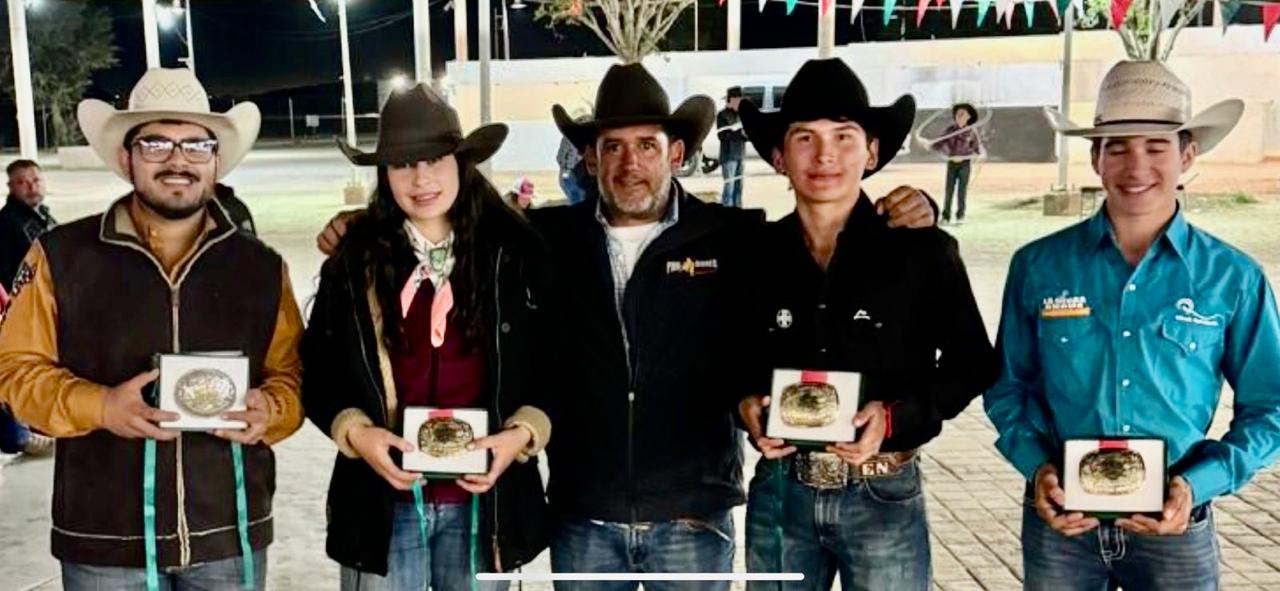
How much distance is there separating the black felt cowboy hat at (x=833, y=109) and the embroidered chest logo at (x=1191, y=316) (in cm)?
80

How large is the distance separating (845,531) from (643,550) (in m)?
0.53

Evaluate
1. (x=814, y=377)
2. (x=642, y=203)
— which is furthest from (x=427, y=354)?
(x=814, y=377)

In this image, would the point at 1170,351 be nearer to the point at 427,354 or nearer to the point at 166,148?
the point at 427,354

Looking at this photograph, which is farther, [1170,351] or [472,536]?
[472,536]

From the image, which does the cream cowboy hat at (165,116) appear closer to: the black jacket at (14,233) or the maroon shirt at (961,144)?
the black jacket at (14,233)

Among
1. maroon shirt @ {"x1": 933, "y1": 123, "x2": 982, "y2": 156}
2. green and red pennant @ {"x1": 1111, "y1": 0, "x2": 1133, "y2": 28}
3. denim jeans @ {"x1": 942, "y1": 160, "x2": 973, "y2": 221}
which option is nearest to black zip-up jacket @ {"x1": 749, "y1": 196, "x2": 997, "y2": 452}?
green and red pennant @ {"x1": 1111, "y1": 0, "x2": 1133, "y2": 28}

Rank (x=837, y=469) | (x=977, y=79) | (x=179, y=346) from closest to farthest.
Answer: (x=179, y=346), (x=837, y=469), (x=977, y=79)

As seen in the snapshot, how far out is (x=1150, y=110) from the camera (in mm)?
3016

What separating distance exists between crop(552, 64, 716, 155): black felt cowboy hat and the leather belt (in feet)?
3.14

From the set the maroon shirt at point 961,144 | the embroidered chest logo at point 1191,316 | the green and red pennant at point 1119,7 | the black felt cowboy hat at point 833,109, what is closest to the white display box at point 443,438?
the black felt cowboy hat at point 833,109

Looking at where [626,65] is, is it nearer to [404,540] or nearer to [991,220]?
[404,540]

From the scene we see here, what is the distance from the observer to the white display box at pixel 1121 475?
9.03ft

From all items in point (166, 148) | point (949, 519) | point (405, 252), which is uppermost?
point (166, 148)

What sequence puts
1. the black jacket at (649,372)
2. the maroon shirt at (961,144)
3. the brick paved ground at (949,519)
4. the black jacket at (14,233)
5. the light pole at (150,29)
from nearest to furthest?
the black jacket at (649,372), the brick paved ground at (949,519), the black jacket at (14,233), the light pole at (150,29), the maroon shirt at (961,144)
